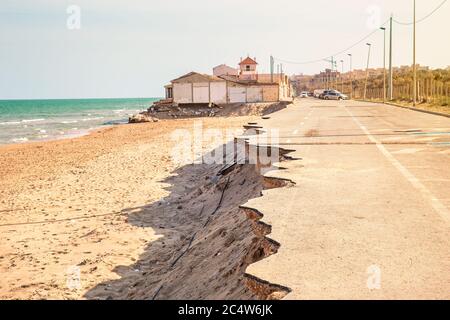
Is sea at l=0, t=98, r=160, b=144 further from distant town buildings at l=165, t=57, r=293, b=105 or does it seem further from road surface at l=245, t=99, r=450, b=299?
road surface at l=245, t=99, r=450, b=299

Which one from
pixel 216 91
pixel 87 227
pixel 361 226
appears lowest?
pixel 87 227

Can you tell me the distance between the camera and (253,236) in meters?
7.35

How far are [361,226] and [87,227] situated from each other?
786 centimetres

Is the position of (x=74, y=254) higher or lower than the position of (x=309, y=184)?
lower

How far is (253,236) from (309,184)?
1950 millimetres

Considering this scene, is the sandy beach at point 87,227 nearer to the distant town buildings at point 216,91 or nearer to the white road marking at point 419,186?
the white road marking at point 419,186

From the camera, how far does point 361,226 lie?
20.5ft

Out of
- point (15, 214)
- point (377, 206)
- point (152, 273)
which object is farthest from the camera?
point (15, 214)

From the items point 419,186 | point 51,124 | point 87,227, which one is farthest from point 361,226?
point 51,124

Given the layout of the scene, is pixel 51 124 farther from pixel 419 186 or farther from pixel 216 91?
pixel 419 186
